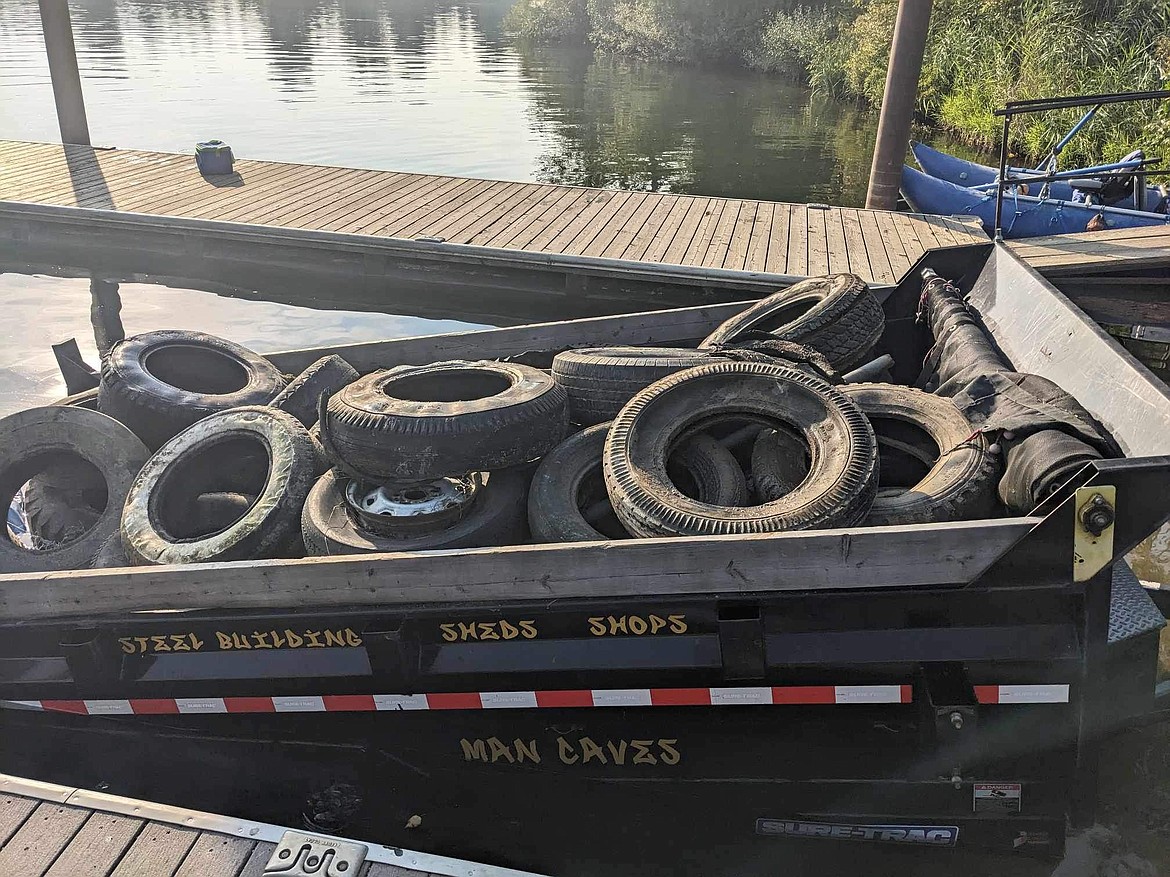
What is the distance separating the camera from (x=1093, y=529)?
2.53 meters

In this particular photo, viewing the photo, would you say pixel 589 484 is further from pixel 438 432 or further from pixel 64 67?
pixel 64 67

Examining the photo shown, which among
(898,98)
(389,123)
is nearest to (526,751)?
(898,98)

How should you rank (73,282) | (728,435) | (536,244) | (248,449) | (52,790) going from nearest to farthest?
(52,790), (728,435), (248,449), (536,244), (73,282)

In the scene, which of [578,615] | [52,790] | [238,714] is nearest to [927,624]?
[578,615]

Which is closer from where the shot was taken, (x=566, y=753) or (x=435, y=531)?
(x=566, y=753)

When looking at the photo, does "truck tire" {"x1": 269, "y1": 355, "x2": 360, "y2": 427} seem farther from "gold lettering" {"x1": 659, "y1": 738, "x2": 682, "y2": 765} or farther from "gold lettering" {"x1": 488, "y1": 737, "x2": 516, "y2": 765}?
"gold lettering" {"x1": 659, "y1": 738, "x2": 682, "y2": 765}

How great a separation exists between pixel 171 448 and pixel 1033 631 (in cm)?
365

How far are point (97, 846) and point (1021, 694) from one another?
3167mm

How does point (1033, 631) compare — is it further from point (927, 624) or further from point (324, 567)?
point (324, 567)

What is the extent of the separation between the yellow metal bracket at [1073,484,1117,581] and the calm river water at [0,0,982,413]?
26.4 feet

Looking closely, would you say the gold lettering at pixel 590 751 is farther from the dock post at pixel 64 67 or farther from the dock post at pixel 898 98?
the dock post at pixel 64 67

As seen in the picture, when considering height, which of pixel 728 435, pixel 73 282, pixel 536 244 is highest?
pixel 728 435

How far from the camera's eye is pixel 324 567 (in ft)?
9.78

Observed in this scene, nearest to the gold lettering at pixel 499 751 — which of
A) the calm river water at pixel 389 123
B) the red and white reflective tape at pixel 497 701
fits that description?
the red and white reflective tape at pixel 497 701
